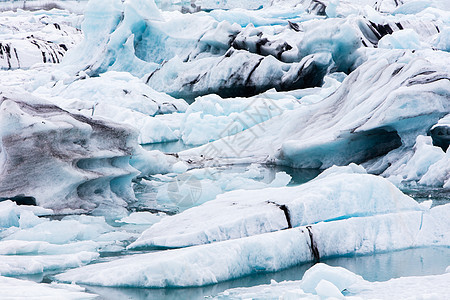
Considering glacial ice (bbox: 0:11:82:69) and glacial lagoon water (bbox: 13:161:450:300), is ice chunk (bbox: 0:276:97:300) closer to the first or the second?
glacial lagoon water (bbox: 13:161:450:300)

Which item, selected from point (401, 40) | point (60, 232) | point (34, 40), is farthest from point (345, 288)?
point (34, 40)

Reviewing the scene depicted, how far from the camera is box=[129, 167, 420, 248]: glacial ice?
376 cm

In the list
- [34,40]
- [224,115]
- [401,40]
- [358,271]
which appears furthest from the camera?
[34,40]

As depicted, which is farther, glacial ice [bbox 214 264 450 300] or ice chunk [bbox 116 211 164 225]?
ice chunk [bbox 116 211 164 225]

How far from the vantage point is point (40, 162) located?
5043 millimetres

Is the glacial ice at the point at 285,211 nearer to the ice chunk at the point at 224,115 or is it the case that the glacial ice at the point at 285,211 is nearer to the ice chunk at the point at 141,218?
the ice chunk at the point at 141,218

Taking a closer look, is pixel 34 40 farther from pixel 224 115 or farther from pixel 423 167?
pixel 423 167

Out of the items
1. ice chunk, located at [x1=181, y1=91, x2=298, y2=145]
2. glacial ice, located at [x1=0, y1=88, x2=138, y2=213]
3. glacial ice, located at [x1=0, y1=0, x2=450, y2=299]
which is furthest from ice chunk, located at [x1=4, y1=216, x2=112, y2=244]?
ice chunk, located at [x1=181, y1=91, x2=298, y2=145]

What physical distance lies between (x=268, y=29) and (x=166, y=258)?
13.5 m

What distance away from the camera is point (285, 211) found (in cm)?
383

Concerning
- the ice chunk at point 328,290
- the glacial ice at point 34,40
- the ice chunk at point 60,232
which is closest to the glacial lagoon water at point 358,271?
the ice chunk at point 328,290

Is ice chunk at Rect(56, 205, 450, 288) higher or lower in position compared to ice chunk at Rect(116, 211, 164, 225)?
higher

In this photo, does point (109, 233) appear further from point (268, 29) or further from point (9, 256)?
point (268, 29)

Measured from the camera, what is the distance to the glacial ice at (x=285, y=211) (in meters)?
3.76
